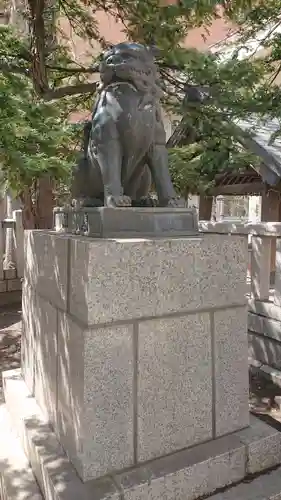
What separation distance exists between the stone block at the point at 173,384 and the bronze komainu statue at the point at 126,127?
808mm

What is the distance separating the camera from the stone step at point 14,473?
236cm

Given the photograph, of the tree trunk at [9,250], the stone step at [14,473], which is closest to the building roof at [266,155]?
the tree trunk at [9,250]

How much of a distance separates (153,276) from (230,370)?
86 cm

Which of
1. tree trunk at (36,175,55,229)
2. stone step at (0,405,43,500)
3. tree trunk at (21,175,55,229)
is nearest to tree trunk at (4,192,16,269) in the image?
tree trunk at (21,175,55,229)

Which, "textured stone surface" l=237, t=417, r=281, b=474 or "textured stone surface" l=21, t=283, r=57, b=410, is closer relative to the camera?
"textured stone surface" l=237, t=417, r=281, b=474

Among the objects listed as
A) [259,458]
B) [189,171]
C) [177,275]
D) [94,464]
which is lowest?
[259,458]

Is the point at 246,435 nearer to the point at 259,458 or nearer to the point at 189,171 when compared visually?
the point at 259,458

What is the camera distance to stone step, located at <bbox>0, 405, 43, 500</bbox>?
2.36 metres

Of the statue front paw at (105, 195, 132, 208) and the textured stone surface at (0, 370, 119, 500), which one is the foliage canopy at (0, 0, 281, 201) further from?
the textured stone surface at (0, 370, 119, 500)

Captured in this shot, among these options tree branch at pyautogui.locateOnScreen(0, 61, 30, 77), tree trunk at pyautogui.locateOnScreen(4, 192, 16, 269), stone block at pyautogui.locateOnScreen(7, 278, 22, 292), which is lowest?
stone block at pyautogui.locateOnScreen(7, 278, 22, 292)

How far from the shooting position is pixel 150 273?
7.34 ft

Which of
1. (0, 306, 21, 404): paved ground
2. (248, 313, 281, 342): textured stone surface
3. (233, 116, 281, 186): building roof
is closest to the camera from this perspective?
(248, 313, 281, 342): textured stone surface

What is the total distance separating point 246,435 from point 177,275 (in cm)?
117

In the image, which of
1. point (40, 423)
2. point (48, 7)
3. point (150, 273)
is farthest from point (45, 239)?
point (48, 7)
